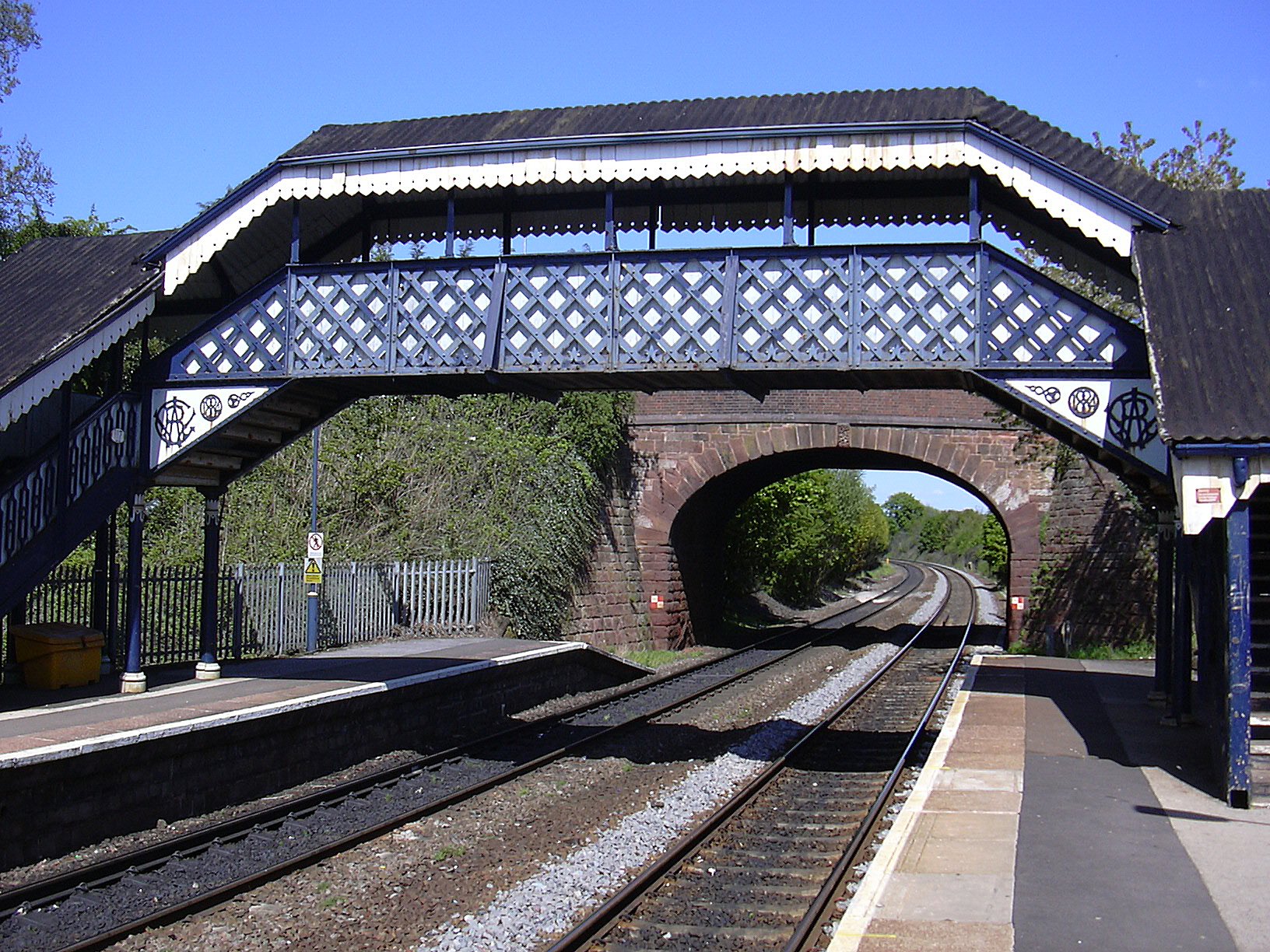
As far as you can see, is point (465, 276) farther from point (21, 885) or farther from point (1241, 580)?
point (1241, 580)

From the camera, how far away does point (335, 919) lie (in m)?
7.53

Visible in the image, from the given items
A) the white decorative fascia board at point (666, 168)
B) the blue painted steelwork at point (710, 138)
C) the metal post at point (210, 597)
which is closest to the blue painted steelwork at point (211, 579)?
the metal post at point (210, 597)

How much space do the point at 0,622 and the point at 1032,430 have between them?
1896 cm

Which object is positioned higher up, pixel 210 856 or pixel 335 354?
pixel 335 354

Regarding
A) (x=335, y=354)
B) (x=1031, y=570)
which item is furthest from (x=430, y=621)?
(x=1031, y=570)

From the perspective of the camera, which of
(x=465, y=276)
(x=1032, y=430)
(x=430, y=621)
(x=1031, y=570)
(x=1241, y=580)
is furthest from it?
(x=1031, y=570)

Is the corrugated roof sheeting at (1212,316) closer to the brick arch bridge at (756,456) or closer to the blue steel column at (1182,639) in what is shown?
the blue steel column at (1182,639)

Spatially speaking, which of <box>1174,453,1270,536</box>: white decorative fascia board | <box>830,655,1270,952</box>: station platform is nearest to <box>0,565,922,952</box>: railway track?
<box>830,655,1270,952</box>: station platform

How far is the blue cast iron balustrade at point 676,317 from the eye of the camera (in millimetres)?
10344

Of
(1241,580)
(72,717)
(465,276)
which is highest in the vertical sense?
(465,276)

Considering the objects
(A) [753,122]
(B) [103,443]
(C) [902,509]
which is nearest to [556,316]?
(A) [753,122]

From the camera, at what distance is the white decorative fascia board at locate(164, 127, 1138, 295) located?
10.2 meters

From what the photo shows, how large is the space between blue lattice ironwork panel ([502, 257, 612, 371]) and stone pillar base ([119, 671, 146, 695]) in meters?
5.17

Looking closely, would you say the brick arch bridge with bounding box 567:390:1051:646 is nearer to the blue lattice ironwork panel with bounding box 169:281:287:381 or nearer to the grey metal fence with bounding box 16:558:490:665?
the grey metal fence with bounding box 16:558:490:665
